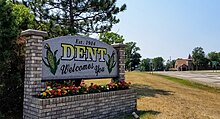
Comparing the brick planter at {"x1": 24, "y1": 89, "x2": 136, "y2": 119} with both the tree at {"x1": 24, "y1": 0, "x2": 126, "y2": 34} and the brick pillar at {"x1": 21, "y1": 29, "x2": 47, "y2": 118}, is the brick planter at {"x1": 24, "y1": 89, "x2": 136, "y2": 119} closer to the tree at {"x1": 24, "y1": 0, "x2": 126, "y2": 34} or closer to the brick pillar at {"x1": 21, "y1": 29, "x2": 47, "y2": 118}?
the brick pillar at {"x1": 21, "y1": 29, "x2": 47, "y2": 118}

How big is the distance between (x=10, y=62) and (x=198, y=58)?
270 feet

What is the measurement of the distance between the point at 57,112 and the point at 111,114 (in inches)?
67.6

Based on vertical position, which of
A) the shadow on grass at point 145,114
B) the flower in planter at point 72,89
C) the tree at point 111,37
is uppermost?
the tree at point 111,37

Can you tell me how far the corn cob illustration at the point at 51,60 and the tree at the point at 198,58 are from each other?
80585 mm

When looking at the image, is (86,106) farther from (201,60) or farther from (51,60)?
(201,60)

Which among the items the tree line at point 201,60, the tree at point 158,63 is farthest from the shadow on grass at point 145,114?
the tree at point 158,63

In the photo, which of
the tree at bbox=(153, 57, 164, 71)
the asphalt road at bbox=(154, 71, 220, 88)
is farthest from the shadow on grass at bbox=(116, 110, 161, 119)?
the tree at bbox=(153, 57, 164, 71)

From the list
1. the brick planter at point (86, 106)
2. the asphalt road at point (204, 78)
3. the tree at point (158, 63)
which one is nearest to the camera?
the brick planter at point (86, 106)

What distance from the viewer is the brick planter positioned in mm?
4609

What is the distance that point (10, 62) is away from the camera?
5531mm

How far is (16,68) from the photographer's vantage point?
5.80 m

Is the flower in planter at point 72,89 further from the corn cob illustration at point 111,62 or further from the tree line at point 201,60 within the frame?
the tree line at point 201,60

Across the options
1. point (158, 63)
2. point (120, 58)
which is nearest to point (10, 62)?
point (120, 58)

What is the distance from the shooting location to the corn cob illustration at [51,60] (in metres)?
5.25
